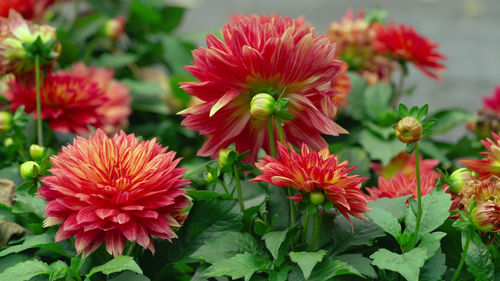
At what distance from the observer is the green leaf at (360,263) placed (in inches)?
23.5

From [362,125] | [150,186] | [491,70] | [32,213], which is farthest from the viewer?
[491,70]

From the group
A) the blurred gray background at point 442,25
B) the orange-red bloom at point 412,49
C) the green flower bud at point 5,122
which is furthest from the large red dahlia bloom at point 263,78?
the blurred gray background at point 442,25

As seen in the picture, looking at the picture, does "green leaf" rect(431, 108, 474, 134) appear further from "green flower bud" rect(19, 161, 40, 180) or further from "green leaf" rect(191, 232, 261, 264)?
"green flower bud" rect(19, 161, 40, 180)

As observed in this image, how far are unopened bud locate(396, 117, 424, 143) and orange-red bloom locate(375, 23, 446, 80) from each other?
2.07 feet

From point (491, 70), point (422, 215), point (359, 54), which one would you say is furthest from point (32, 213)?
point (491, 70)

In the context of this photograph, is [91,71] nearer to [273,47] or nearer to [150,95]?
[150,95]

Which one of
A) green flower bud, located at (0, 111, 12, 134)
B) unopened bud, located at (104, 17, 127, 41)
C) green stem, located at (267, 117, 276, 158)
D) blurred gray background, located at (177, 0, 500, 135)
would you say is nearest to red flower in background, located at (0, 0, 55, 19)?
unopened bud, located at (104, 17, 127, 41)

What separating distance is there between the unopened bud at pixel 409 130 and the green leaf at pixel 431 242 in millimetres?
111

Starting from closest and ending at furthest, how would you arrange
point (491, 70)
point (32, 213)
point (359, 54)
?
point (32, 213) → point (359, 54) → point (491, 70)

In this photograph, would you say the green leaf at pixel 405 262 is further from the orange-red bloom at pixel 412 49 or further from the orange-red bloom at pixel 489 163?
the orange-red bloom at pixel 412 49

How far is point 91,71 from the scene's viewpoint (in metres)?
1.33

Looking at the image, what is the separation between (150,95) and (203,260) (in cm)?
104

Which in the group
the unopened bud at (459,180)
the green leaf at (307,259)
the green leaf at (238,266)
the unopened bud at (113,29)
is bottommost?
the green leaf at (238,266)

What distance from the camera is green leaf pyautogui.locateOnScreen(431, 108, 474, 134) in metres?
1.30
